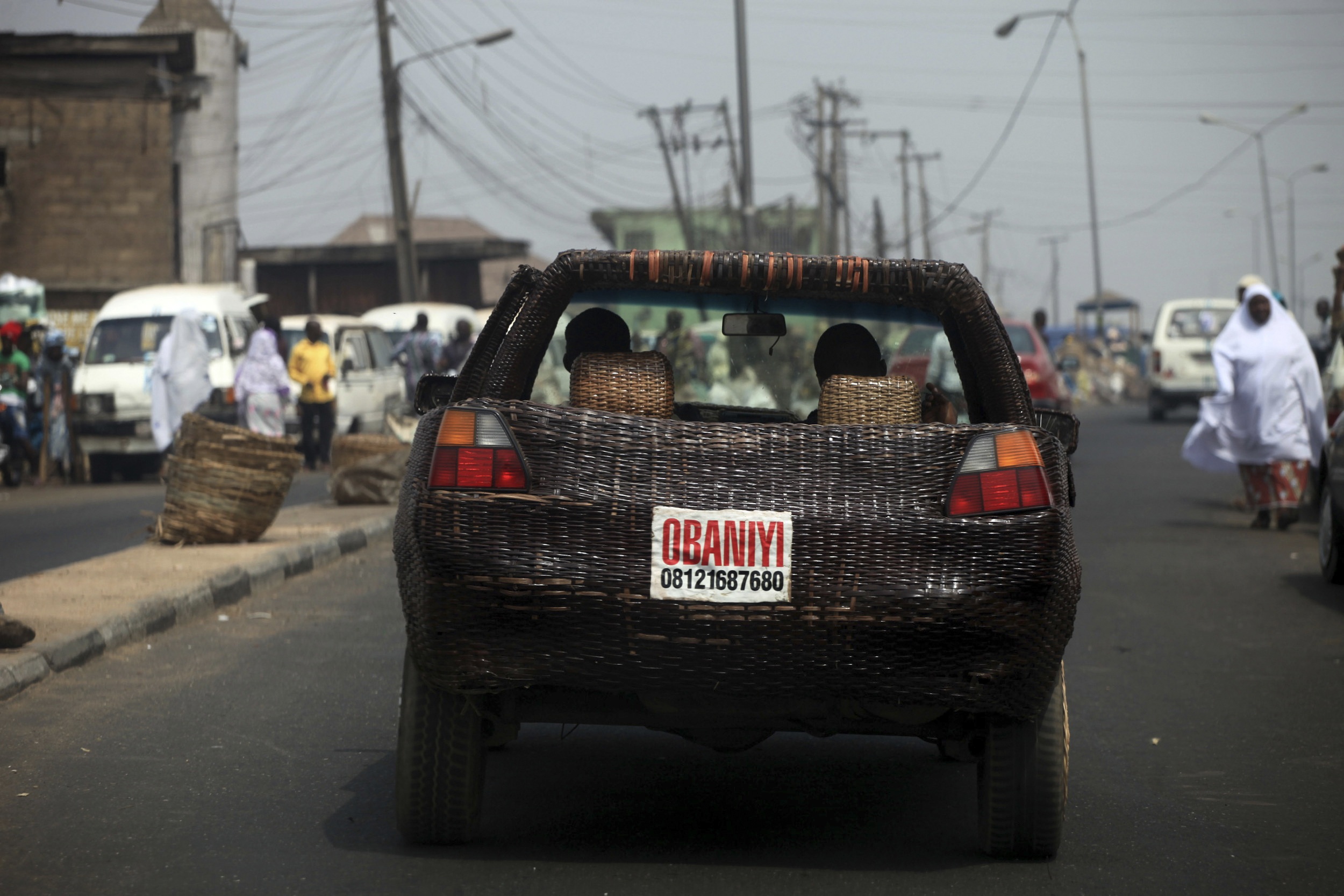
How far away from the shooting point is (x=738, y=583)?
3738mm

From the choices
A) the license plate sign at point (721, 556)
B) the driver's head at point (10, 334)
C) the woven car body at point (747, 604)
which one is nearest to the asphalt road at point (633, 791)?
the woven car body at point (747, 604)

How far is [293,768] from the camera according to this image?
17.1ft

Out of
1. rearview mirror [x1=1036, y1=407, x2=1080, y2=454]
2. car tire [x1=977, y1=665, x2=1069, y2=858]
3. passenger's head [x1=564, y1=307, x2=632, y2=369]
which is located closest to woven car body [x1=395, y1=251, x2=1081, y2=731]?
car tire [x1=977, y1=665, x2=1069, y2=858]

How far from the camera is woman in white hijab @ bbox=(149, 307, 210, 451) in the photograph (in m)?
17.4

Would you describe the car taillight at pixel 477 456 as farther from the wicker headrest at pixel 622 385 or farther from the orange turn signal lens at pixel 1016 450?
the orange turn signal lens at pixel 1016 450

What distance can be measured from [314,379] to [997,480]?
648 inches

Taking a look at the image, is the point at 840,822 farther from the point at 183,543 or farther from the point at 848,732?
the point at 183,543

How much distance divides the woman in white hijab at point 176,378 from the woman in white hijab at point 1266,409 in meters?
9.90

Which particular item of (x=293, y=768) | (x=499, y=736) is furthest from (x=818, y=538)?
(x=293, y=768)

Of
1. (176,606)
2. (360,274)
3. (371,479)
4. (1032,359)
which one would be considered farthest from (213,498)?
(360,274)

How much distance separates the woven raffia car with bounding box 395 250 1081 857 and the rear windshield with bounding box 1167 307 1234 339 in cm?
2707

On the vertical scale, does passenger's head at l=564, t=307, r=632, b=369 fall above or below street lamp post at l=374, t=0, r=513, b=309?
below

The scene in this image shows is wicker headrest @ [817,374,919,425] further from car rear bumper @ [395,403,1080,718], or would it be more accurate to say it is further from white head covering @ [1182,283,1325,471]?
white head covering @ [1182,283,1325,471]

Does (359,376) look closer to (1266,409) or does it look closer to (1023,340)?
(1023,340)
